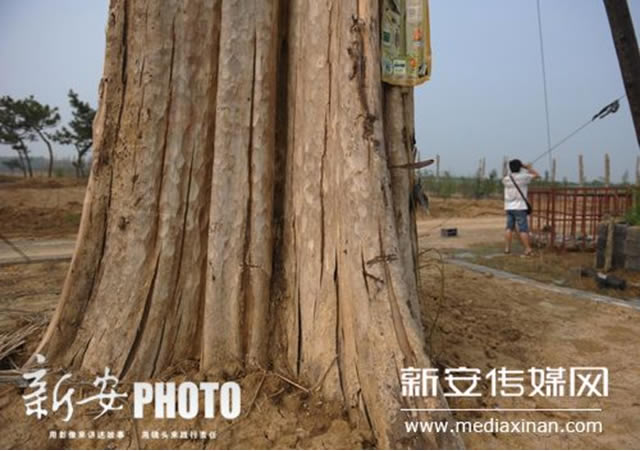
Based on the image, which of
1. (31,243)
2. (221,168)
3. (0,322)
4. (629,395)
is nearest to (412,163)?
(221,168)

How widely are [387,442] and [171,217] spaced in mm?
1428

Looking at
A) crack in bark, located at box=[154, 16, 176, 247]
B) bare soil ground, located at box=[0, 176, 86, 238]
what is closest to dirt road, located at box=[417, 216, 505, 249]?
crack in bark, located at box=[154, 16, 176, 247]

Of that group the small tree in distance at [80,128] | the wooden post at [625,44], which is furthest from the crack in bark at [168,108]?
the small tree in distance at [80,128]

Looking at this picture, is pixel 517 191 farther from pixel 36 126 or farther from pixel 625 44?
pixel 36 126

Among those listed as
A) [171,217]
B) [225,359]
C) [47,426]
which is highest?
[171,217]

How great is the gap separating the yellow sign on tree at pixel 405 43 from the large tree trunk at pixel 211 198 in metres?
0.10

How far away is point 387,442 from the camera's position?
174 cm

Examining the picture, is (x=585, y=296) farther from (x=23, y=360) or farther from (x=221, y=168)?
(x=23, y=360)

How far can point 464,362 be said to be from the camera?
2.66 m

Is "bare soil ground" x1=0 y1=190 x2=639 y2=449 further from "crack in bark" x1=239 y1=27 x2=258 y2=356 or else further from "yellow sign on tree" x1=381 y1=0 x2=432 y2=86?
"yellow sign on tree" x1=381 y1=0 x2=432 y2=86

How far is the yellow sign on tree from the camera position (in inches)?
84.7

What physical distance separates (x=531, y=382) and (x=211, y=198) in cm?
214

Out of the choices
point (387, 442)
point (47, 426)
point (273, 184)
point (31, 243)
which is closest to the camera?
point (387, 442)

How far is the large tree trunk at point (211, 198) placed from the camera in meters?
2.12
